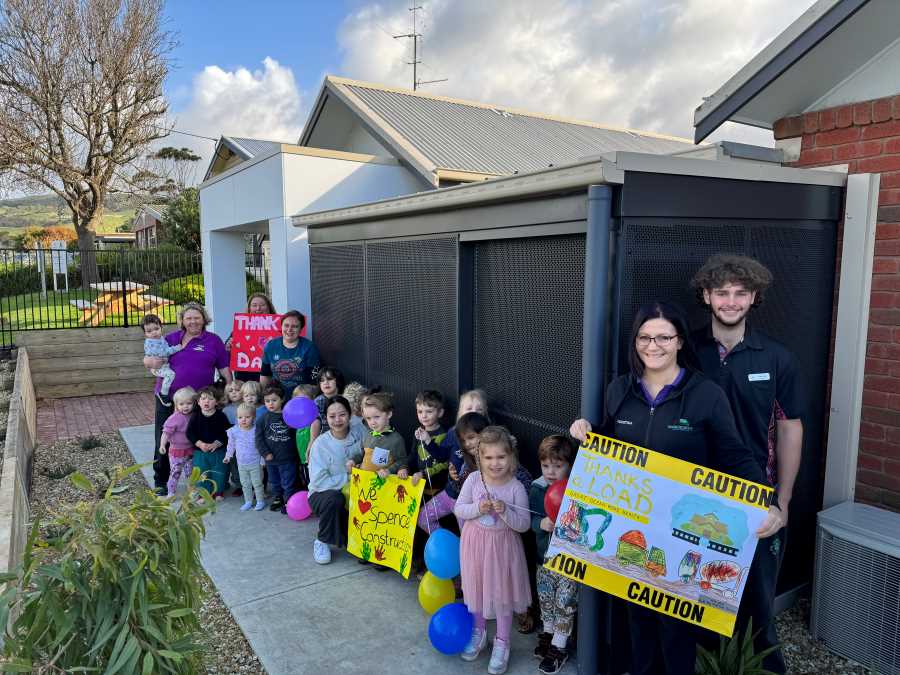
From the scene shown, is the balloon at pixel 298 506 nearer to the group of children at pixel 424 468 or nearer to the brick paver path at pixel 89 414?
the group of children at pixel 424 468

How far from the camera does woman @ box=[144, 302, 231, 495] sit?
6.00m

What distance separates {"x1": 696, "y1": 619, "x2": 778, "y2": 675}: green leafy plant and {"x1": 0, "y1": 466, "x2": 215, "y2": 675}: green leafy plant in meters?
2.29

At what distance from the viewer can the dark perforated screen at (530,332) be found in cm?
360

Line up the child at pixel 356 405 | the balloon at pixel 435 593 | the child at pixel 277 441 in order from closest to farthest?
the balloon at pixel 435 593 < the child at pixel 356 405 < the child at pixel 277 441

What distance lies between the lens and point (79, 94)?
21.0m

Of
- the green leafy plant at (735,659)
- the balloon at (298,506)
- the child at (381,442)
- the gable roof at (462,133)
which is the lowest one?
the balloon at (298,506)

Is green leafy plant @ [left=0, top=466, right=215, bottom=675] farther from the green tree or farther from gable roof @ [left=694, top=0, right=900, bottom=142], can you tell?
the green tree

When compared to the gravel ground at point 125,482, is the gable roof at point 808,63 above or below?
above

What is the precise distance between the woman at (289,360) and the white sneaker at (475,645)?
10.3ft

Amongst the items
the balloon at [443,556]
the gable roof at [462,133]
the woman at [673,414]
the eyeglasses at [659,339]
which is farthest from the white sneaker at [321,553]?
the gable roof at [462,133]

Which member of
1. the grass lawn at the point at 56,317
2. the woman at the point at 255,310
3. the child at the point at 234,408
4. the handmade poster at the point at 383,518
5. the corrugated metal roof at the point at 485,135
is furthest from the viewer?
the grass lawn at the point at 56,317

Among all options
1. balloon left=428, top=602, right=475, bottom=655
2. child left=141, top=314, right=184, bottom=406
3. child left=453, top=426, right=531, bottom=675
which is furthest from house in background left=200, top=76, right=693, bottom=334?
balloon left=428, top=602, right=475, bottom=655

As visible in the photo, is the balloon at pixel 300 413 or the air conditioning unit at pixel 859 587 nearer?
the air conditioning unit at pixel 859 587

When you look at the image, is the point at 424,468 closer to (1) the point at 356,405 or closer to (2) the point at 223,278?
(1) the point at 356,405
